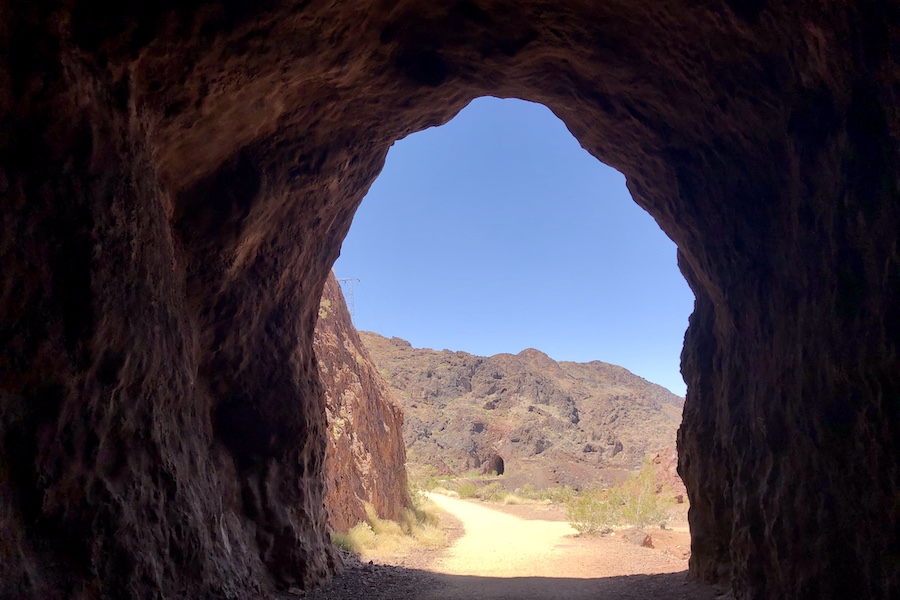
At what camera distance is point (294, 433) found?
30.5 ft

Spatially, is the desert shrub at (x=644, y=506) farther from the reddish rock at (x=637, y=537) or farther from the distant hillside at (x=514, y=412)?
the distant hillside at (x=514, y=412)

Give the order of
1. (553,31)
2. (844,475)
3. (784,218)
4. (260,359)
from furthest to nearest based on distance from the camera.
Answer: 1. (260,359)
2. (553,31)
3. (784,218)
4. (844,475)

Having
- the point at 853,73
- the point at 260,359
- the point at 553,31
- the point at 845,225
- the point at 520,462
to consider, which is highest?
the point at 553,31

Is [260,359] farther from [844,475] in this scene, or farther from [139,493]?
[844,475]

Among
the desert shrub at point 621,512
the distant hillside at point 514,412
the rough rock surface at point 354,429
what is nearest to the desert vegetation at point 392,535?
the rough rock surface at point 354,429

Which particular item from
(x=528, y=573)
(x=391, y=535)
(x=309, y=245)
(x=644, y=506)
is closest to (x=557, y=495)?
(x=644, y=506)

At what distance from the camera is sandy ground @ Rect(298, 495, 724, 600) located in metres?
8.55

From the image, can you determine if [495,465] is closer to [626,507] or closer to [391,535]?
[626,507]

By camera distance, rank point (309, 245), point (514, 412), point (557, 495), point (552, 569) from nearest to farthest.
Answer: point (309, 245) → point (552, 569) → point (557, 495) → point (514, 412)

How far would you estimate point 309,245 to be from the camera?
9.97 m

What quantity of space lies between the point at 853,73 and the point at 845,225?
1.14m

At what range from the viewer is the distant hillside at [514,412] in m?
50.6

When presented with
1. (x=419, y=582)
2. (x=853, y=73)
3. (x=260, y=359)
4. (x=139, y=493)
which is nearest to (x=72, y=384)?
(x=139, y=493)

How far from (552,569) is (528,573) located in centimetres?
66
